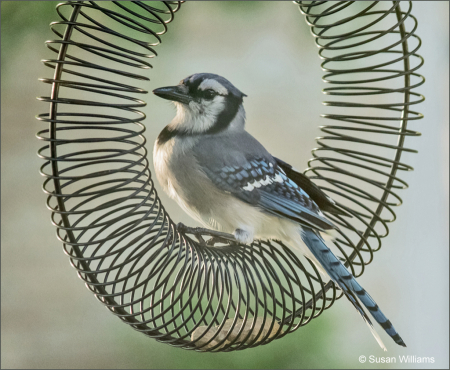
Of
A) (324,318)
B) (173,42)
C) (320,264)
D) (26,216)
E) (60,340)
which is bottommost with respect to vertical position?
(60,340)

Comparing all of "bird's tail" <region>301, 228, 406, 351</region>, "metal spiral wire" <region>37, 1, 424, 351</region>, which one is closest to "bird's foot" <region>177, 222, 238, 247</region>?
"metal spiral wire" <region>37, 1, 424, 351</region>

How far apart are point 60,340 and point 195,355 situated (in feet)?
1.85

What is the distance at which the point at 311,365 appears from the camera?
6.50ft

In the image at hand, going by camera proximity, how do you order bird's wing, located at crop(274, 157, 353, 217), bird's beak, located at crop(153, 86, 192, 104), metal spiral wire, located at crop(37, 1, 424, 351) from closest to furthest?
metal spiral wire, located at crop(37, 1, 424, 351), bird's beak, located at crop(153, 86, 192, 104), bird's wing, located at crop(274, 157, 353, 217)

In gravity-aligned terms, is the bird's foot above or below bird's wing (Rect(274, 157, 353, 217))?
below

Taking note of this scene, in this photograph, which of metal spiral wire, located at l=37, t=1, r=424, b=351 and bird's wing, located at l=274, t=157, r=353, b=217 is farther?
bird's wing, located at l=274, t=157, r=353, b=217

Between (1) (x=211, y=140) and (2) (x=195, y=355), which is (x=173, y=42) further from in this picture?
(2) (x=195, y=355)

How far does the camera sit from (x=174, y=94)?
92 cm

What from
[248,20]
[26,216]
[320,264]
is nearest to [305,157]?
[248,20]

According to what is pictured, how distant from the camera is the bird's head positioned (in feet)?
3.09

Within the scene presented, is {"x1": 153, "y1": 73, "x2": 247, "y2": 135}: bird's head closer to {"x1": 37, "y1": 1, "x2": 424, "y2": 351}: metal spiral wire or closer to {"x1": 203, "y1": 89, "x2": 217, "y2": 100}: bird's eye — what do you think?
{"x1": 203, "y1": 89, "x2": 217, "y2": 100}: bird's eye

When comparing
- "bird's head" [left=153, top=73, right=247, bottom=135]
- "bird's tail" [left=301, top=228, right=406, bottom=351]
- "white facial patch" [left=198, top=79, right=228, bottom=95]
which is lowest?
"bird's tail" [left=301, top=228, right=406, bottom=351]

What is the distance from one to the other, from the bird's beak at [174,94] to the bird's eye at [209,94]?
0.10 ft

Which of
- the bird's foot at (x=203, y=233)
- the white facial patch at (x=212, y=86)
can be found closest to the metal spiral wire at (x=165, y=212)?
the bird's foot at (x=203, y=233)
